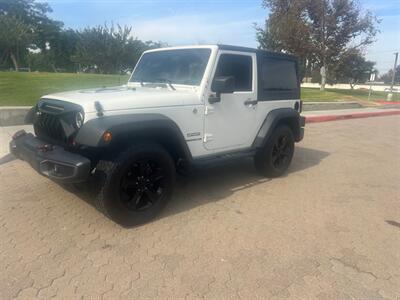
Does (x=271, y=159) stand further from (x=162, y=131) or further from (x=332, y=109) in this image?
(x=332, y=109)

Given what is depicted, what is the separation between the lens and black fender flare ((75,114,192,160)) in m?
3.40

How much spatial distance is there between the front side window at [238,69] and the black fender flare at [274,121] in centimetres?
65

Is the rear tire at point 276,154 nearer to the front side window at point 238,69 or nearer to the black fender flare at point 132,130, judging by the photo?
the front side window at point 238,69

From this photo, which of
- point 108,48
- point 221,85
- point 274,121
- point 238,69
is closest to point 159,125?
point 221,85

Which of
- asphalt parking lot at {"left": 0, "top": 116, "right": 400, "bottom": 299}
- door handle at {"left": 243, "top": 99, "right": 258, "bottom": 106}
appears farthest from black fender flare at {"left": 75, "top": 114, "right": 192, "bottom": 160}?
door handle at {"left": 243, "top": 99, "right": 258, "bottom": 106}

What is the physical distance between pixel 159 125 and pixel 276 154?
108 inches

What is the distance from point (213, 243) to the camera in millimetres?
3664

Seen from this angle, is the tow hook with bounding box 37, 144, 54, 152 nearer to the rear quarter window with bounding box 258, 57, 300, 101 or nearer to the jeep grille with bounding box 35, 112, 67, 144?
the jeep grille with bounding box 35, 112, 67, 144

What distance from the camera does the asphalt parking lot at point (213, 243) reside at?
9.68 feet

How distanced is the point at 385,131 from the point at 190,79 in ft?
34.1

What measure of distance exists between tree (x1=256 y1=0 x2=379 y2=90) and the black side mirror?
2794 cm

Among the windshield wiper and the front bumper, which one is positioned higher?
the windshield wiper

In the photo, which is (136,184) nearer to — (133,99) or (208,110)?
(133,99)

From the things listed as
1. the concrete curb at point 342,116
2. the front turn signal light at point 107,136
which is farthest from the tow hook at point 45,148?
the concrete curb at point 342,116
